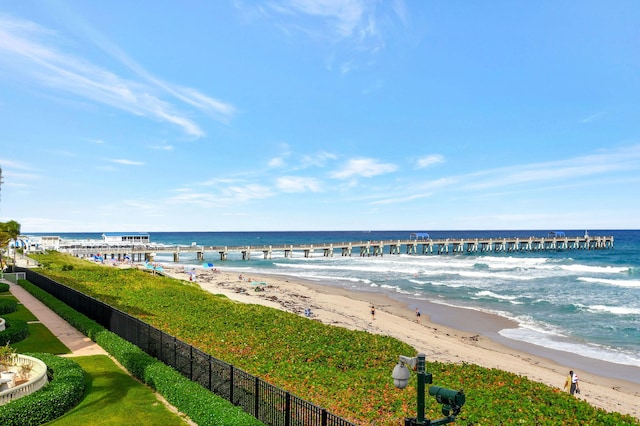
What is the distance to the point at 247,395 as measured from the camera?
488 inches

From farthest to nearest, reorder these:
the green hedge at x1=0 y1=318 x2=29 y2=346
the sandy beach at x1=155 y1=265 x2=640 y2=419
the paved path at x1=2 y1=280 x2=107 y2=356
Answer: the sandy beach at x1=155 y1=265 x2=640 y2=419 < the paved path at x1=2 y1=280 x2=107 y2=356 < the green hedge at x1=0 y1=318 x2=29 y2=346

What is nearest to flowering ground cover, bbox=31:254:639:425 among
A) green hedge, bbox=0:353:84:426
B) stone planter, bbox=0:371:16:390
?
green hedge, bbox=0:353:84:426

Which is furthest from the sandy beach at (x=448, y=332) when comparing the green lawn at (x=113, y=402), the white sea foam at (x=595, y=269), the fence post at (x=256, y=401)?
the white sea foam at (x=595, y=269)

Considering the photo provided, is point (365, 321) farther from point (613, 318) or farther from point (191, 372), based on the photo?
point (191, 372)

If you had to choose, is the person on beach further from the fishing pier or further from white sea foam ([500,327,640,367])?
the fishing pier

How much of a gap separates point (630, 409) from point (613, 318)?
21457 mm

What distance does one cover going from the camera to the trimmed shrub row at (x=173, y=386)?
11.2 metres

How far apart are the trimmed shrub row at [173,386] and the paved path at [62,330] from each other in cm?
37

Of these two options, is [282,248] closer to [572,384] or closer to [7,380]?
[572,384]

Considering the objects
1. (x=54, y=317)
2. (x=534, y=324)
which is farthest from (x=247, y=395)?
(x=534, y=324)

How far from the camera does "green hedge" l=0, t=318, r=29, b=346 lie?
1797cm

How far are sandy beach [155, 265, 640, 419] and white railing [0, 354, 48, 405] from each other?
60.6 ft

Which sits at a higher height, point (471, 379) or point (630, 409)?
point (471, 379)

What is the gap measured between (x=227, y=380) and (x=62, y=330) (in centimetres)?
1384
